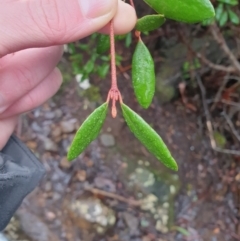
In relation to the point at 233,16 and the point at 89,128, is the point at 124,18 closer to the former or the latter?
the point at 89,128

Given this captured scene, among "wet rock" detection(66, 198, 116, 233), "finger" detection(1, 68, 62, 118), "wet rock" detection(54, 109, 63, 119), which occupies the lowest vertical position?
"wet rock" detection(66, 198, 116, 233)

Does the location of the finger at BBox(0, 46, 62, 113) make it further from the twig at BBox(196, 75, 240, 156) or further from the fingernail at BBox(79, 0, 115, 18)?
the twig at BBox(196, 75, 240, 156)

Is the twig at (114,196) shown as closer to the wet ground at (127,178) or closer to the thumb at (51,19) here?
the wet ground at (127,178)

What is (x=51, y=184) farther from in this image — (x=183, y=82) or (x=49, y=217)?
(x=183, y=82)

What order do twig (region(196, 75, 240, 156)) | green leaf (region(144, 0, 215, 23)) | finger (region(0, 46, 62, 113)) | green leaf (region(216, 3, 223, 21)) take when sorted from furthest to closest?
twig (region(196, 75, 240, 156)), green leaf (region(216, 3, 223, 21)), finger (region(0, 46, 62, 113)), green leaf (region(144, 0, 215, 23))

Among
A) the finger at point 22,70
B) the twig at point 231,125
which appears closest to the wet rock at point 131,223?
the twig at point 231,125

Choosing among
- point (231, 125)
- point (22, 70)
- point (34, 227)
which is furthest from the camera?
point (231, 125)

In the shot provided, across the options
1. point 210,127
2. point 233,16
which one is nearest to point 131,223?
point 210,127

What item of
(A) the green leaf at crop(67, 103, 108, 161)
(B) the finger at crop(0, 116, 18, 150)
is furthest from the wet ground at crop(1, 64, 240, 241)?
(A) the green leaf at crop(67, 103, 108, 161)
